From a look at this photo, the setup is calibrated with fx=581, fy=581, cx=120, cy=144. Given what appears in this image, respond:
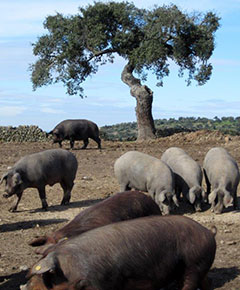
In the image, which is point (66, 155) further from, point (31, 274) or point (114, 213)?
point (31, 274)

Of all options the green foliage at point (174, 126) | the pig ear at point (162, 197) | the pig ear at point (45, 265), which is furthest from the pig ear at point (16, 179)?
the green foliage at point (174, 126)

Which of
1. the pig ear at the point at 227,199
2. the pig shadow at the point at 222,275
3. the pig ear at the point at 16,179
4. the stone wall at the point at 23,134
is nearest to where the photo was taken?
the pig shadow at the point at 222,275

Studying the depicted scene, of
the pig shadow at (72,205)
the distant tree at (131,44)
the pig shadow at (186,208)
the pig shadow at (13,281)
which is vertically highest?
the distant tree at (131,44)

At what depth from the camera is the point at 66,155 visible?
1191 cm

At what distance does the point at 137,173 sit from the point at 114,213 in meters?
4.24

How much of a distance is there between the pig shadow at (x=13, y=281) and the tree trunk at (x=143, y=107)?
2019 centimetres

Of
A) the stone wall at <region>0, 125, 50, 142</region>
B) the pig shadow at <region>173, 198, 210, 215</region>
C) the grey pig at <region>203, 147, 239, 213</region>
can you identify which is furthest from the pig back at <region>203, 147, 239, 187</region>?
the stone wall at <region>0, 125, 50, 142</region>

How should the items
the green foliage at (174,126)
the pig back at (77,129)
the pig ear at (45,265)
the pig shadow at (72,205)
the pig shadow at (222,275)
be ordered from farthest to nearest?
the green foliage at (174,126), the pig back at (77,129), the pig shadow at (72,205), the pig shadow at (222,275), the pig ear at (45,265)

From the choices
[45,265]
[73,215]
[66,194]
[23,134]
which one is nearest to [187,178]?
[73,215]

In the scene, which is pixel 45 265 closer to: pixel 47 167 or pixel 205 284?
pixel 205 284

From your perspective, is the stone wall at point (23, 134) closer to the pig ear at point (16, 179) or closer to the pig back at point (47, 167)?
the pig back at point (47, 167)

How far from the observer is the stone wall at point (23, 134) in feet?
87.8

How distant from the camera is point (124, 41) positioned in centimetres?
2723

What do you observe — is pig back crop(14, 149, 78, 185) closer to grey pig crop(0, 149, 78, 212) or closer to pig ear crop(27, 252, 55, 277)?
grey pig crop(0, 149, 78, 212)
